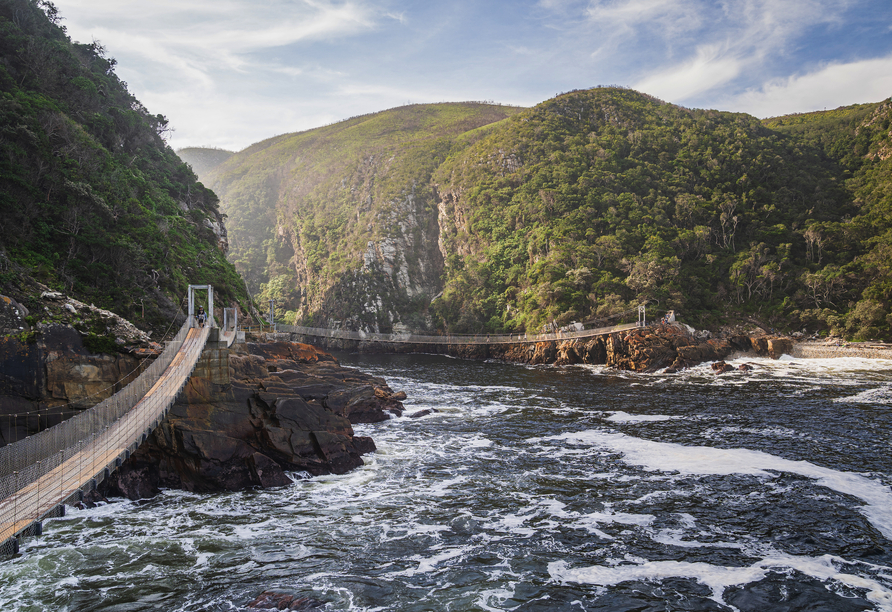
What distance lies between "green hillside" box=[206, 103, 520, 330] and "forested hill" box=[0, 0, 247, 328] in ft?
136

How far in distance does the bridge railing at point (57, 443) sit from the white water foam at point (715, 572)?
47.1ft

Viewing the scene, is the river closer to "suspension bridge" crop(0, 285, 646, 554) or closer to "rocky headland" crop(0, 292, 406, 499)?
"rocky headland" crop(0, 292, 406, 499)

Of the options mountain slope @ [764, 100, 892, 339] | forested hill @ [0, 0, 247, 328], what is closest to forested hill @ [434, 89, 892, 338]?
mountain slope @ [764, 100, 892, 339]

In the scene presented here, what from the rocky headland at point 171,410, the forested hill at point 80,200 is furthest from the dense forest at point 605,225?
the rocky headland at point 171,410

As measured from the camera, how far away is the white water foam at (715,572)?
12.5 meters

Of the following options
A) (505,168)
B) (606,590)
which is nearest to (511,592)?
(606,590)

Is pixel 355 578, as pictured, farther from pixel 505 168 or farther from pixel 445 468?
pixel 505 168

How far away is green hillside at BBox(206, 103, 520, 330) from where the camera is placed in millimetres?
91188

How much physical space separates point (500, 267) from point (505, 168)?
23.1 meters

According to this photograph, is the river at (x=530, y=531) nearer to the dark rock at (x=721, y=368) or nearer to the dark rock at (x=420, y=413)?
the dark rock at (x=420, y=413)

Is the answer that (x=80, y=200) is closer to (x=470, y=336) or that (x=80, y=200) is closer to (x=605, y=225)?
(x=470, y=336)

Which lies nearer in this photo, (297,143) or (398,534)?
(398,534)

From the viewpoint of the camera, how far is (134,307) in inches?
1152

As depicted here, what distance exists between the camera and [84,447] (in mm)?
15594
